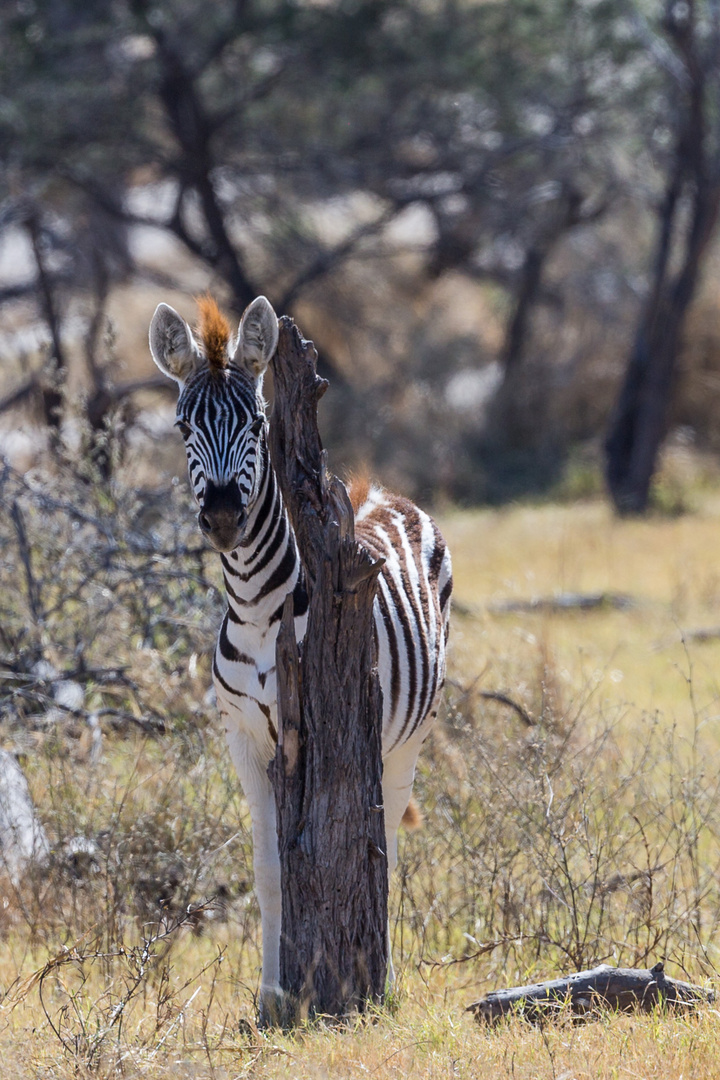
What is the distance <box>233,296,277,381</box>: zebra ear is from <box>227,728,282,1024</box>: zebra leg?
1260 mm

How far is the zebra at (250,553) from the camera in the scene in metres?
4.08

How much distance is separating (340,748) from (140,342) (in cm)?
1833

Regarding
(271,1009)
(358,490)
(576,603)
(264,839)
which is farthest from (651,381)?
(271,1009)

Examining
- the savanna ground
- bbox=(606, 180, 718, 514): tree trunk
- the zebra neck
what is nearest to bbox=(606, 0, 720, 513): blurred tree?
bbox=(606, 180, 718, 514): tree trunk

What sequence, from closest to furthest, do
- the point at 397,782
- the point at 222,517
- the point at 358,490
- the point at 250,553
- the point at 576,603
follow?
the point at 222,517
the point at 250,553
the point at 397,782
the point at 358,490
the point at 576,603

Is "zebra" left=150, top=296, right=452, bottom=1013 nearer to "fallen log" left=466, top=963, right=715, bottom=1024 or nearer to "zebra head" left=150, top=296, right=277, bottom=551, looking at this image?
"zebra head" left=150, top=296, right=277, bottom=551

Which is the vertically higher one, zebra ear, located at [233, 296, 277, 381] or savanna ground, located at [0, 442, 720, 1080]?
zebra ear, located at [233, 296, 277, 381]

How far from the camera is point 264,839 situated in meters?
4.40

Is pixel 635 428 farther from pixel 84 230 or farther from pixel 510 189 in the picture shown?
pixel 84 230

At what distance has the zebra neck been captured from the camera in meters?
4.26

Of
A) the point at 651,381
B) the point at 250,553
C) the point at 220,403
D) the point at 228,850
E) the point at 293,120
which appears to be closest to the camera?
the point at 220,403

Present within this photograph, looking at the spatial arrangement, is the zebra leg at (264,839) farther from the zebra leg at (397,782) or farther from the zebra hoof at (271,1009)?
the zebra leg at (397,782)

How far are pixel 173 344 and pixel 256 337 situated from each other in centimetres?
29

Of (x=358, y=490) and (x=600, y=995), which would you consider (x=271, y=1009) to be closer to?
(x=600, y=995)
